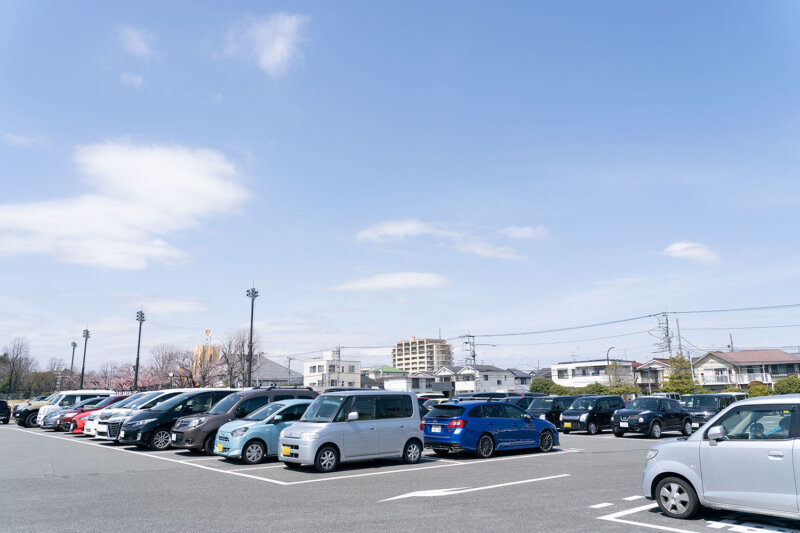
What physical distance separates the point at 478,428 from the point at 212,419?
759cm

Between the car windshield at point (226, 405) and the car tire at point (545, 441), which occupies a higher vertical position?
the car windshield at point (226, 405)

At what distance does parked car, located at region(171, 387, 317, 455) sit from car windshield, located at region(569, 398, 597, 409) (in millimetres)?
14461

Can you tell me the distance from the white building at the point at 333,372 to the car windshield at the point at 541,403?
249 feet

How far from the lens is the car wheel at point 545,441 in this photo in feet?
55.6

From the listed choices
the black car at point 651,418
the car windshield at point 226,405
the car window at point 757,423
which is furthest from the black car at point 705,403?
the car windshield at point 226,405

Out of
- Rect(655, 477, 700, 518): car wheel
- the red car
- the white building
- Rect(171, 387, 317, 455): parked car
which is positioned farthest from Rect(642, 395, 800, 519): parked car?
the white building

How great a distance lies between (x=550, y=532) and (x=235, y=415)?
36.9 ft

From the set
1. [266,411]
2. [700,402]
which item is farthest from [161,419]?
[700,402]

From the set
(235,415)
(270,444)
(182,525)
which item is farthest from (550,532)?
(235,415)

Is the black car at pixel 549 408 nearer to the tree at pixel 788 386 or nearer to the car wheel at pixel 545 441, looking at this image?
the car wheel at pixel 545 441

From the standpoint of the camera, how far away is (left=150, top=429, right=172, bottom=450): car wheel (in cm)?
1747

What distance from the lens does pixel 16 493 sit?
397 inches

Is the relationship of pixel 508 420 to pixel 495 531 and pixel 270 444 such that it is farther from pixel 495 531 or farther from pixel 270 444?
pixel 495 531

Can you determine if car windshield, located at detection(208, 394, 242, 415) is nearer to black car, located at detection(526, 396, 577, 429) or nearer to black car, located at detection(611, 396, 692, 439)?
black car, located at detection(526, 396, 577, 429)
